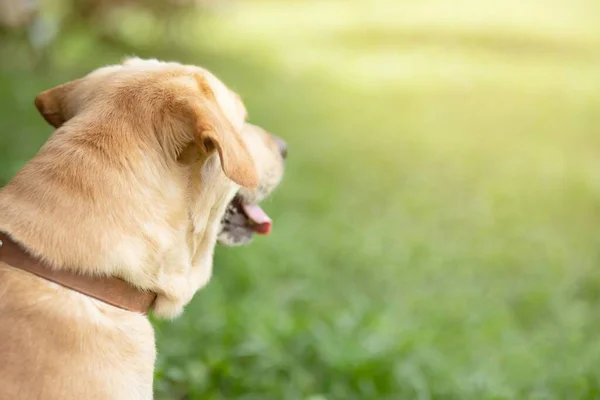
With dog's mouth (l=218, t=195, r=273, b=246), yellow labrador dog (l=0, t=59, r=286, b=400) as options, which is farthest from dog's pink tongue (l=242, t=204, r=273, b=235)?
yellow labrador dog (l=0, t=59, r=286, b=400)

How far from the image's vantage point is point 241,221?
319 centimetres

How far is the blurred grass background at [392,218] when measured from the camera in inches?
167

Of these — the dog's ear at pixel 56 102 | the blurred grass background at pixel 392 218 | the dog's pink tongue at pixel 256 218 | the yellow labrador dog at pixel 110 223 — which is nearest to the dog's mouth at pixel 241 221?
the dog's pink tongue at pixel 256 218

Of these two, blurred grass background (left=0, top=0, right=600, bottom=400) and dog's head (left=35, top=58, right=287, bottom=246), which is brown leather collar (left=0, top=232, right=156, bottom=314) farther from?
blurred grass background (left=0, top=0, right=600, bottom=400)

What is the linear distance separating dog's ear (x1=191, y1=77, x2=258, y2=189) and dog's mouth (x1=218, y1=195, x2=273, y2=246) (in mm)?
825

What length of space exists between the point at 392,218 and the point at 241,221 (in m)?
4.24

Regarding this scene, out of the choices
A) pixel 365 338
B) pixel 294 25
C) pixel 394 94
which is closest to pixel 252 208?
pixel 365 338

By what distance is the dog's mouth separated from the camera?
3150 mm

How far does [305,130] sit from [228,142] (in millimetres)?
7602

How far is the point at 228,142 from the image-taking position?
2.23 metres

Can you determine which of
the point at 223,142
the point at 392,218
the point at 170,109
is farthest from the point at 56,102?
the point at 392,218

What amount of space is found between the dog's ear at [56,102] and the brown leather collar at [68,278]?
64 centimetres

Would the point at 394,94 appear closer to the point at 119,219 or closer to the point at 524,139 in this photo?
the point at 524,139

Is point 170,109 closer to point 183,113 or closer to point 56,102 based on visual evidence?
point 183,113
